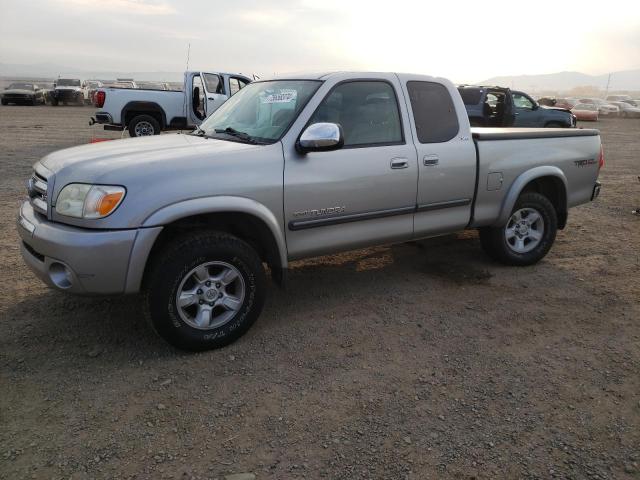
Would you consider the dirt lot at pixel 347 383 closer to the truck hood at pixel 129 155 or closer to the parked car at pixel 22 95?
the truck hood at pixel 129 155

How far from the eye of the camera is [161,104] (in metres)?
13.3

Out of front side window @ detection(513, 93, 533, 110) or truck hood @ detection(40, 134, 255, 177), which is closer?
truck hood @ detection(40, 134, 255, 177)

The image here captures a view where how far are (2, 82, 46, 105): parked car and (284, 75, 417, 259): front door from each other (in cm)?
3211

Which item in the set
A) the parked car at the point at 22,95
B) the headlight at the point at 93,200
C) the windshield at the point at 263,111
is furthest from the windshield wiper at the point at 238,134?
the parked car at the point at 22,95

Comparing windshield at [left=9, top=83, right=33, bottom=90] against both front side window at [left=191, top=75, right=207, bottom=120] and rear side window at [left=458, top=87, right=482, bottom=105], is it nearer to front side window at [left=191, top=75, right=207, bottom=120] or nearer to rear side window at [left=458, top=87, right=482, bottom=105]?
front side window at [left=191, top=75, right=207, bottom=120]

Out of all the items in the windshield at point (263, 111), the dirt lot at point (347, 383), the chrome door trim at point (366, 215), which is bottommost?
the dirt lot at point (347, 383)

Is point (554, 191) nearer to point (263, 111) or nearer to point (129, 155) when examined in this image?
point (263, 111)

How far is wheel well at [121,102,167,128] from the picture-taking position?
13.1 m

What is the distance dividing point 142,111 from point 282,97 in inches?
410

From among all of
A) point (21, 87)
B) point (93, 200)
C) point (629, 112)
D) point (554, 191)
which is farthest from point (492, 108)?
point (21, 87)

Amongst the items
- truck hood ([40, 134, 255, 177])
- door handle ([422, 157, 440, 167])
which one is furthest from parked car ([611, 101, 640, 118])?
truck hood ([40, 134, 255, 177])

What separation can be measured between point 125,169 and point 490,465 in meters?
2.58

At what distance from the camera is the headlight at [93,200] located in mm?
2990

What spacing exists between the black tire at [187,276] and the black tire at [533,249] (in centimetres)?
261
